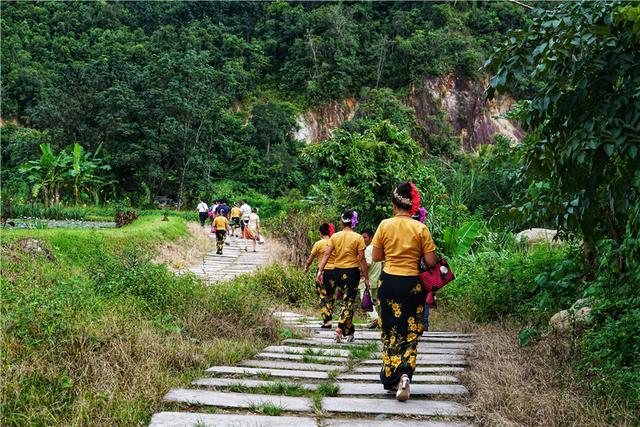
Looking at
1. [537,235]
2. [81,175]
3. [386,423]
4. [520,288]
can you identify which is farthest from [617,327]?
[81,175]

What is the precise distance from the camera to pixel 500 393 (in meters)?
3.68

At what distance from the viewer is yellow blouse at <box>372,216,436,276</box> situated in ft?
14.3

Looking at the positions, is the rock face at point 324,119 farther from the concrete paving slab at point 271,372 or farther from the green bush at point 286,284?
the concrete paving slab at point 271,372

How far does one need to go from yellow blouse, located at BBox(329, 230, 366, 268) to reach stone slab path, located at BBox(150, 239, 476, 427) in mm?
1359

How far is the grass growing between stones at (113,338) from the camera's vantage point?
3.60 meters

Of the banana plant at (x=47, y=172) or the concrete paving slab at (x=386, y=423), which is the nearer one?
the concrete paving slab at (x=386, y=423)

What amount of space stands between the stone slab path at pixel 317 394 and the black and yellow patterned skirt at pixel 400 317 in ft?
0.93

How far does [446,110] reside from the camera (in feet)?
172

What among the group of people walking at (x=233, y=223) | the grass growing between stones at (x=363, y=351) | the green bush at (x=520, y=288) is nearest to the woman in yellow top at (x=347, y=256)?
the grass growing between stones at (x=363, y=351)

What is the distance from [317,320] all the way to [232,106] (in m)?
46.0

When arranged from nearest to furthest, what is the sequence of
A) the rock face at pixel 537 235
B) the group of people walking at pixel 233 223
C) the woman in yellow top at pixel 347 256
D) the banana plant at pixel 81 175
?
1. the woman in yellow top at pixel 347 256
2. the rock face at pixel 537 235
3. the group of people walking at pixel 233 223
4. the banana plant at pixel 81 175

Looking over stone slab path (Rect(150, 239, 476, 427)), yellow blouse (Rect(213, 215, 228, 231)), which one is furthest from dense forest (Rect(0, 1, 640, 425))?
yellow blouse (Rect(213, 215, 228, 231))

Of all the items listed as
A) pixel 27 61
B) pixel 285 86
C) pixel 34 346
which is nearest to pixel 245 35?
pixel 285 86

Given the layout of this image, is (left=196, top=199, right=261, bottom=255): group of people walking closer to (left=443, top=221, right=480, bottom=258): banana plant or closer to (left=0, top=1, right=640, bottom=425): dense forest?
(left=0, top=1, right=640, bottom=425): dense forest
